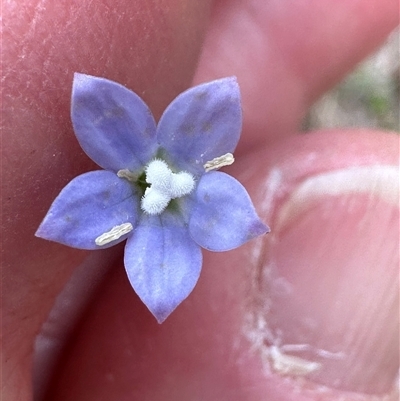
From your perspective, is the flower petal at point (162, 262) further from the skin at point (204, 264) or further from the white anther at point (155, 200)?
the skin at point (204, 264)

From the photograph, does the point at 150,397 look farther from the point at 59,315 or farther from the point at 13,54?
the point at 13,54

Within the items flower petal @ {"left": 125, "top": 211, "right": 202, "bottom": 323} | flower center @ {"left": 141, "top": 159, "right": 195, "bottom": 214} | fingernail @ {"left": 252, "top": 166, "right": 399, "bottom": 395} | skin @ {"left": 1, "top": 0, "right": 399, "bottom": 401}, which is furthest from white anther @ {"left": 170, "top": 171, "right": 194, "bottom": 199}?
fingernail @ {"left": 252, "top": 166, "right": 399, "bottom": 395}

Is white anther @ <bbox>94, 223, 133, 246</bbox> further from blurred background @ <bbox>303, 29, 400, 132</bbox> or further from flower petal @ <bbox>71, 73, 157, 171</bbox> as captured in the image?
blurred background @ <bbox>303, 29, 400, 132</bbox>

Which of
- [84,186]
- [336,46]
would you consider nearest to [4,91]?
[84,186]

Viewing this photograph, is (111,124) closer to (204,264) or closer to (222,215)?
(222,215)

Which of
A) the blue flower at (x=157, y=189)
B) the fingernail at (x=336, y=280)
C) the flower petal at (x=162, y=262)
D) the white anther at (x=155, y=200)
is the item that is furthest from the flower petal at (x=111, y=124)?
the fingernail at (x=336, y=280)

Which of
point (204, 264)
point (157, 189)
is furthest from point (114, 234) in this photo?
point (204, 264)
